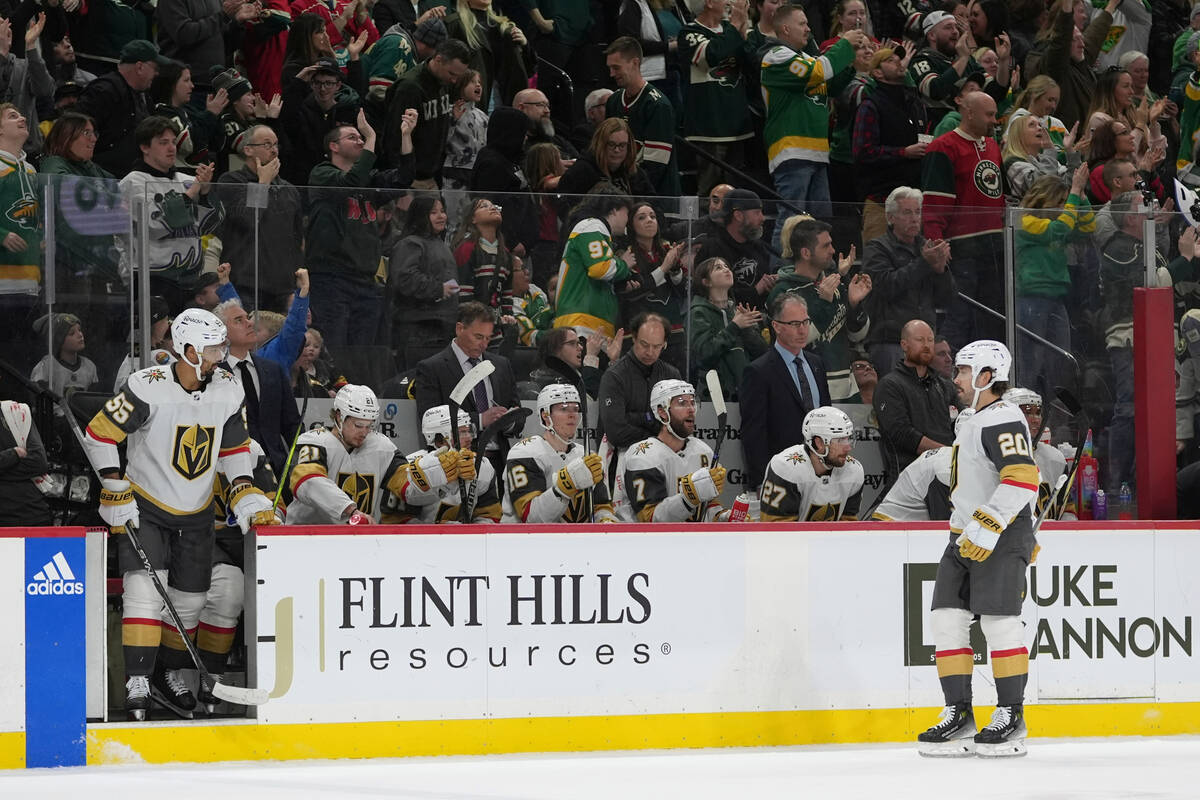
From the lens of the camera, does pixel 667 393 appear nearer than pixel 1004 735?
No

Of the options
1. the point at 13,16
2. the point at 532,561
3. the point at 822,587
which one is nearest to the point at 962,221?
the point at 822,587

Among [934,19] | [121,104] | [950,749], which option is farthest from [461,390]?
[934,19]

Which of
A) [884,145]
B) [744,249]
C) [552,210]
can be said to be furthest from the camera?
[884,145]

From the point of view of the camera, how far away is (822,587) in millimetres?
7387

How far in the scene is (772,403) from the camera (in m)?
8.20

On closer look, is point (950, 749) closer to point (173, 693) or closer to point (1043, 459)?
point (1043, 459)

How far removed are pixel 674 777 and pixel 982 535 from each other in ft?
4.73

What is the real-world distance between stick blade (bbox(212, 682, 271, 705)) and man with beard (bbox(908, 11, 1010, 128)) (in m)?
5.86

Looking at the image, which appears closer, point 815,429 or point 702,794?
point 702,794

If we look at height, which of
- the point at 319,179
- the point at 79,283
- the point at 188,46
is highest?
the point at 188,46

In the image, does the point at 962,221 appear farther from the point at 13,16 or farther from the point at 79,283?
the point at 13,16

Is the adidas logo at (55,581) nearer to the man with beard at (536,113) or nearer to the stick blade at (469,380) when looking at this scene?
the stick blade at (469,380)

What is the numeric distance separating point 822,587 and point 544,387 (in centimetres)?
156

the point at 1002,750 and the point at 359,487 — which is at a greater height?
the point at 359,487
